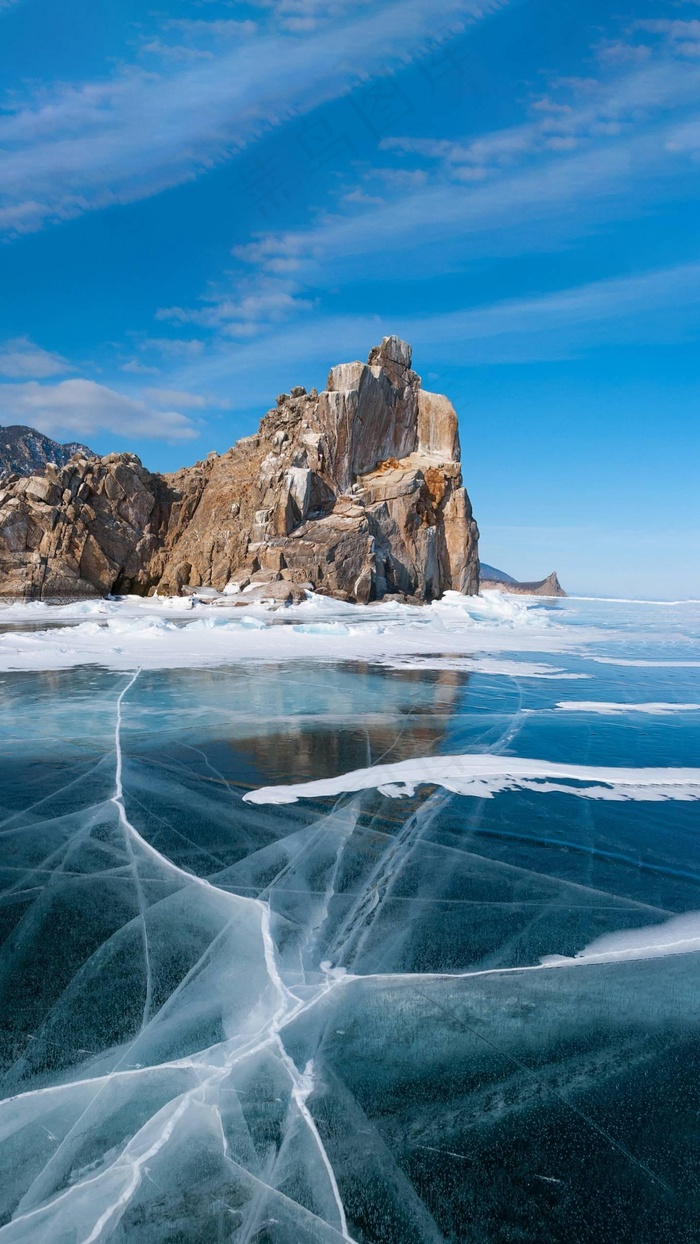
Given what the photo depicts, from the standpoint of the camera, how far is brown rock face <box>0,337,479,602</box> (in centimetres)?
3744

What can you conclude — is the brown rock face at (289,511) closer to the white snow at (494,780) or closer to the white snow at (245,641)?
the white snow at (245,641)

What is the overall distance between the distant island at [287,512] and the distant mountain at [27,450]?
3197 inches

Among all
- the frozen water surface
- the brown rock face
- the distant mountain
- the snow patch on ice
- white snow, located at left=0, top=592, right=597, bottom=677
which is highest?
the distant mountain

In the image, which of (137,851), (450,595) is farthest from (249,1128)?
(450,595)

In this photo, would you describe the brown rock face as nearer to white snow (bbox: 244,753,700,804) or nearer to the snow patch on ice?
white snow (bbox: 244,753,700,804)

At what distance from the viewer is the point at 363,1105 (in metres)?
2.10

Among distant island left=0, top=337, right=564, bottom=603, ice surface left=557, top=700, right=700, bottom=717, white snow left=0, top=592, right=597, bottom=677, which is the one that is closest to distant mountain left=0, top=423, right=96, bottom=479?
distant island left=0, top=337, right=564, bottom=603

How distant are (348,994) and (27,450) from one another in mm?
144080

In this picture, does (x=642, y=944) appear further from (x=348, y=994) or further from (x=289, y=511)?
(x=289, y=511)

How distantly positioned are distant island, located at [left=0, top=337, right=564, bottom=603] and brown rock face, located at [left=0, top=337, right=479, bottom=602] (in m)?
0.09

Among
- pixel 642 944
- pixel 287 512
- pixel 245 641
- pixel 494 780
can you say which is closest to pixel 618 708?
pixel 494 780

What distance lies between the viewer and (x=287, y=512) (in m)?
39.6

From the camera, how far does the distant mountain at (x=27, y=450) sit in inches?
4624

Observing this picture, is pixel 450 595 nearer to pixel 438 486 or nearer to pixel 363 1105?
pixel 438 486
